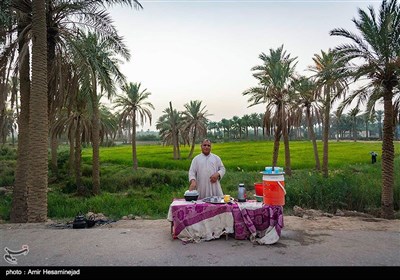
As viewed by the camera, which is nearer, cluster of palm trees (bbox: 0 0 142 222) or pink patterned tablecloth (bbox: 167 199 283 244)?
pink patterned tablecloth (bbox: 167 199 283 244)

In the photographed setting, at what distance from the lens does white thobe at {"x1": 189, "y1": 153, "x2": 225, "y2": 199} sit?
21.2ft

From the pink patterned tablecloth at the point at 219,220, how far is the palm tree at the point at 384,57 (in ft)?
26.0

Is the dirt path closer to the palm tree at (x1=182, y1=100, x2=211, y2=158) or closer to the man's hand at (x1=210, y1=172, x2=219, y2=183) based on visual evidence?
the man's hand at (x1=210, y1=172, x2=219, y2=183)

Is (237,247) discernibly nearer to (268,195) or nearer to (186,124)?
(268,195)

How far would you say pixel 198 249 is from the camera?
206 inches

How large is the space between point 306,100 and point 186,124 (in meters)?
18.9

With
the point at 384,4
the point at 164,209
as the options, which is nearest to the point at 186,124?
the point at 164,209

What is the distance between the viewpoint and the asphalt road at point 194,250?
15.2ft

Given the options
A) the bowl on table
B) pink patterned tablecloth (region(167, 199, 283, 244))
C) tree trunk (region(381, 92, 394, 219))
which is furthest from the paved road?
tree trunk (region(381, 92, 394, 219))

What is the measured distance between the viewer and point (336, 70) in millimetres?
11820

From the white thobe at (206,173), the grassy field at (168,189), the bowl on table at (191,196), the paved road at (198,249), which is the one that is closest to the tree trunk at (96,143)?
the grassy field at (168,189)

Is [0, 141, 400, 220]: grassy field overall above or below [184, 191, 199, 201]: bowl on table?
below
